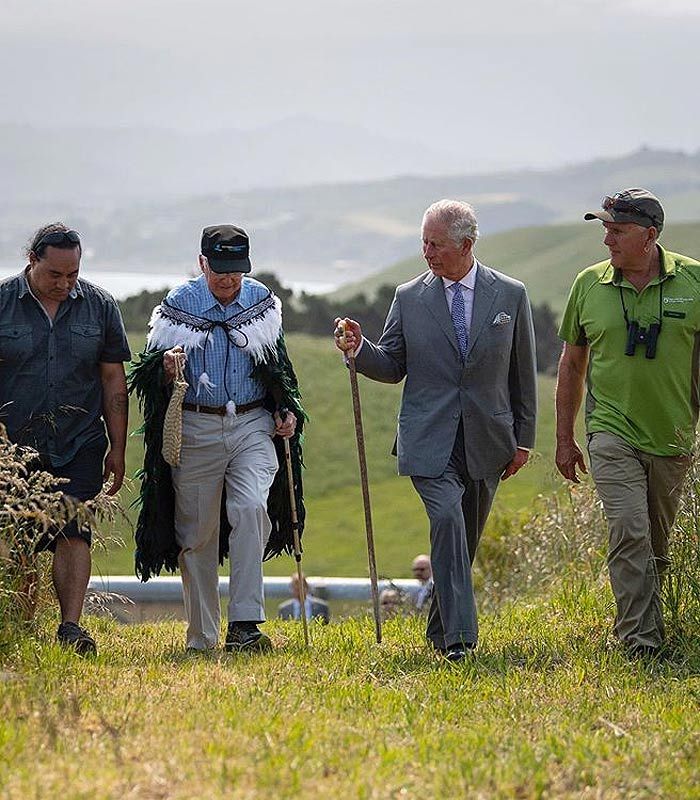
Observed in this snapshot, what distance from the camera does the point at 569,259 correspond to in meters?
134

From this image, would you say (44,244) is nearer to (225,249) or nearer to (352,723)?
(225,249)

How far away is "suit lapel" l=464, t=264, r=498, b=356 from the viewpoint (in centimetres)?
850

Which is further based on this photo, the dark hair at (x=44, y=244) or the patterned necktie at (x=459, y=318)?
the patterned necktie at (x=459, y=318)

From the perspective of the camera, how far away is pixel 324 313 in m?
41.9

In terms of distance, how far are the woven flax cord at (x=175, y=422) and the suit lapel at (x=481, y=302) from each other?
1.57 m

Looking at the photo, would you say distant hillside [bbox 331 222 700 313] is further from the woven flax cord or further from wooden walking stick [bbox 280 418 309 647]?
the woven flax cord

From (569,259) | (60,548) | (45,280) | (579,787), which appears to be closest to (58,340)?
(45,280)

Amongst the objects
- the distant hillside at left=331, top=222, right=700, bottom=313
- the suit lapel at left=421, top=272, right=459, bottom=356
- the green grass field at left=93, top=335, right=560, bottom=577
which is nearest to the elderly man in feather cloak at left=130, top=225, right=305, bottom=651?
the suit lapel at left=421, top=272, right=459, bottom=356

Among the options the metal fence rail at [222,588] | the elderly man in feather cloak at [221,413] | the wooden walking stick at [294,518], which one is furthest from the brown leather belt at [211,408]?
the metal fence rail at [222,588]

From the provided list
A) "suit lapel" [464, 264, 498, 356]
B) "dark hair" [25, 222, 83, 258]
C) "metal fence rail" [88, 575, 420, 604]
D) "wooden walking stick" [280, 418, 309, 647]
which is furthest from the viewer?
"metal fence rail" [88, 575, 420, 604]

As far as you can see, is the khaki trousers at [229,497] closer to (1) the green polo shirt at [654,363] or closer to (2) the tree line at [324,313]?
(1) the green polo shirt at [654,363]

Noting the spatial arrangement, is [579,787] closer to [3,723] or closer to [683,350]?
[3,723]

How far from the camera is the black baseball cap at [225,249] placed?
8.57 m

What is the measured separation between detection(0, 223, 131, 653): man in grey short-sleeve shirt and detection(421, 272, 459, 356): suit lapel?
68.8 inches
